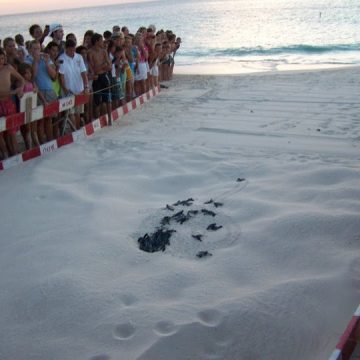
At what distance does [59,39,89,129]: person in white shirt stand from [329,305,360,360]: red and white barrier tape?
6629 mm

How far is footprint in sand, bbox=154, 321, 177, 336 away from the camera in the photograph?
10.4 ft

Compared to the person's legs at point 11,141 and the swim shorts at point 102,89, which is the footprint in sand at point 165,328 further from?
the swim shorts at point 102,89

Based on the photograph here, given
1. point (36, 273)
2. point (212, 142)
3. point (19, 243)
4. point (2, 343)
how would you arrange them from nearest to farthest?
point (2, 343) → point (36, 273) → point (19, 243) → point (212, 142)

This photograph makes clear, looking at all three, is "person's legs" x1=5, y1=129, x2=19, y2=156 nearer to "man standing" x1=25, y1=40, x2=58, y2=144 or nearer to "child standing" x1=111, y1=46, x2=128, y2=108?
"man standing" x1=25, y1=40, x2=58, y2=144

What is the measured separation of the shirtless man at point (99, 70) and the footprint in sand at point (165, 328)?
6.41m

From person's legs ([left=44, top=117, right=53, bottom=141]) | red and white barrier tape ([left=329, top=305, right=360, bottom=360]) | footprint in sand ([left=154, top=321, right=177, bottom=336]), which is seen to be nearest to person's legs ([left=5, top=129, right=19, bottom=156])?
person's legs ([left=44, top=117, right=53, bottom=141])

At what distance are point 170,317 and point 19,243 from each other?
2056 millimetres

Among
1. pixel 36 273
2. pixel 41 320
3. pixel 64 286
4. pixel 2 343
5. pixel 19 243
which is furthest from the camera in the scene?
pixel 19 243

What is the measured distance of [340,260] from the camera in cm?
399

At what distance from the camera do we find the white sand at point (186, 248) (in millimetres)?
3193

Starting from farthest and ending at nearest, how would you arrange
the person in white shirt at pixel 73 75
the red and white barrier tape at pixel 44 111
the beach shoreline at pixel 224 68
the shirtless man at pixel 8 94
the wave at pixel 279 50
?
the wave at pixel 279 50 < the beach shoreline at pixel 224 68 < the person in white shirt at pixel 73 75 < the red and white barrier tape at pixel 44 111 < the shirtless man at pixel 8 94

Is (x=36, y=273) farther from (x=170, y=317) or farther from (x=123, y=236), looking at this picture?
(x=170, y=317)

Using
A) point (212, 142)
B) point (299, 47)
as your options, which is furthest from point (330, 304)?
point (299, 47)

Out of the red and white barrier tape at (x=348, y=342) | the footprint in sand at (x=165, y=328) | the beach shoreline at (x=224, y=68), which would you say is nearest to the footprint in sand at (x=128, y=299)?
the footprint in sand at (x=165, y=328)
